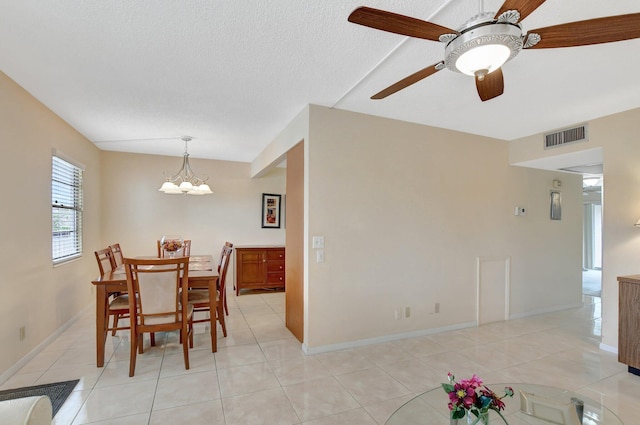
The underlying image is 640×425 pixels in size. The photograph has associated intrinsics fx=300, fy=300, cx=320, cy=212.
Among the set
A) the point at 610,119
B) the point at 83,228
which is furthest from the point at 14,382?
the point at 610,119

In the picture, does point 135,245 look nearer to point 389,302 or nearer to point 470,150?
point 389,302

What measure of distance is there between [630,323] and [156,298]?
14.3ft

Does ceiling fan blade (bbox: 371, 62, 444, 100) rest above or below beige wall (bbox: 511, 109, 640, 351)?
above

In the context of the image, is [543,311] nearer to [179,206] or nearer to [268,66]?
[268,66]

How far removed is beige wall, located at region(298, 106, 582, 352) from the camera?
313cm

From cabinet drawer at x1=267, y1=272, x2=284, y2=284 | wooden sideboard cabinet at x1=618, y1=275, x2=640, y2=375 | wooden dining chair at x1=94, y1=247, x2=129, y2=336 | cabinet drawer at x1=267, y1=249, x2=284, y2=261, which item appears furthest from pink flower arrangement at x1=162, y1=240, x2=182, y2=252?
wooden sideboard cabinet at x1=618, y1=275, x2=640, y2=375

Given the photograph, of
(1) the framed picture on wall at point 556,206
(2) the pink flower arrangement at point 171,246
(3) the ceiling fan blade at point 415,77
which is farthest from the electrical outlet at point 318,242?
(1) the framed picture on wall at point 556,206

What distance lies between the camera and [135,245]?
5.24m

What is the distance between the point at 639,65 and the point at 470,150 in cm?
178

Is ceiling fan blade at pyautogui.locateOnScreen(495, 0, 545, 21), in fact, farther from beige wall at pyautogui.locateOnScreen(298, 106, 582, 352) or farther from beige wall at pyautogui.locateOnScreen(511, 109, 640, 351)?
beige wall at pyautogui.locateOnScreen(511, 109, 640, 351)

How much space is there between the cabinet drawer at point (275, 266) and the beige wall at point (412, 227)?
9.03 ft

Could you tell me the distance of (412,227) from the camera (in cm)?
358

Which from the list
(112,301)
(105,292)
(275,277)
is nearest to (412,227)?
(275,277)

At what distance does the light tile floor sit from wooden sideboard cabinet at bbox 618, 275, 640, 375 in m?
0.14
